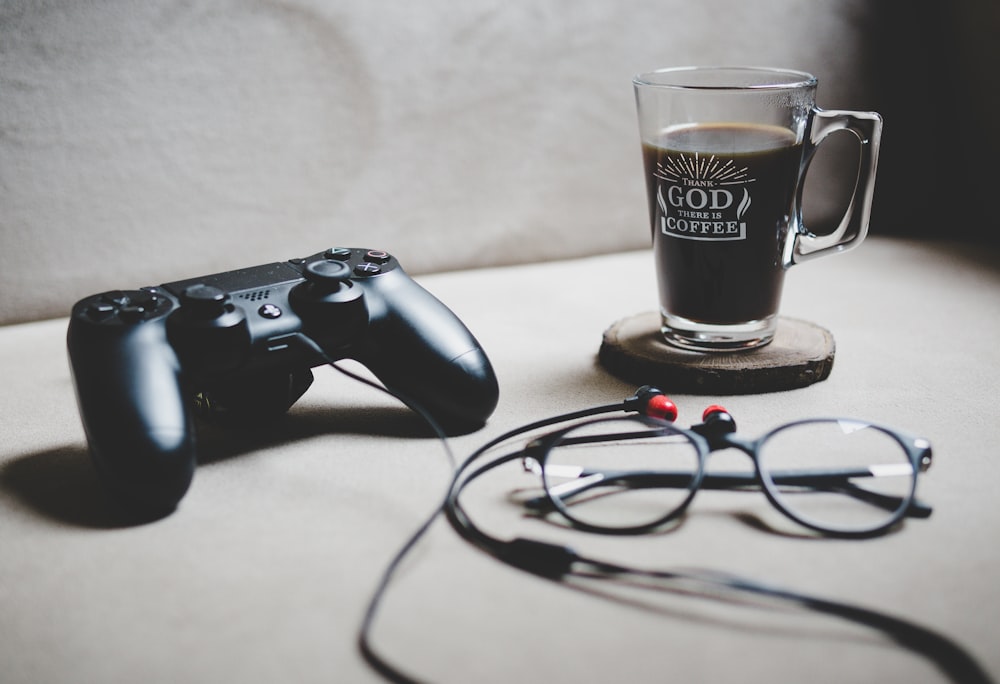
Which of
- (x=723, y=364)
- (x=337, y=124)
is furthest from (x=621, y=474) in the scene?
(x=337, y=124)

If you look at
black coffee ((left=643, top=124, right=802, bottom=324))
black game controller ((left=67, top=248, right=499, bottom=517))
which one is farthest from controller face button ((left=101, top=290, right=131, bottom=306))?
black coffee ((left=643, top=124, right=802, bottom=324))

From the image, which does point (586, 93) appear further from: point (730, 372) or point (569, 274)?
point (730, 372)

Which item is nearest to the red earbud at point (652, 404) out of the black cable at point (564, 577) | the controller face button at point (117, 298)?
the black cable at point (564, 577)

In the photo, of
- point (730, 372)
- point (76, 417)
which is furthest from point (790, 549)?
point (76, 417)

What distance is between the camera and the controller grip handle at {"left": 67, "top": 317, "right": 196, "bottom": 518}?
1.46 feet

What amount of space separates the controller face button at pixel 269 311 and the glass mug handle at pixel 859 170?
0.36 meters

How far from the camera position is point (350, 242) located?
87cm

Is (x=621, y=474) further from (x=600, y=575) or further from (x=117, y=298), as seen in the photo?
(x=117, y=298)

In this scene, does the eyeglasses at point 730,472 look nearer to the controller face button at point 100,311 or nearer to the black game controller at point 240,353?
the black game controller at point 240,353

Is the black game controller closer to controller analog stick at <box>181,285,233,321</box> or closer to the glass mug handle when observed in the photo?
controller analog stick at <box>181,285,233,321</box>

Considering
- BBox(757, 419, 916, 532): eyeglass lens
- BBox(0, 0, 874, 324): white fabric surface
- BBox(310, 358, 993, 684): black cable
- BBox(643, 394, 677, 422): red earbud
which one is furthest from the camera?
BBox(0, 0, 874, 324): white fabric surface

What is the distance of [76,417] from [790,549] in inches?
18.5

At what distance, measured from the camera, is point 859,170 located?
645 mm

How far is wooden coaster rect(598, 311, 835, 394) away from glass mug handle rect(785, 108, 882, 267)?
0.06 meters
